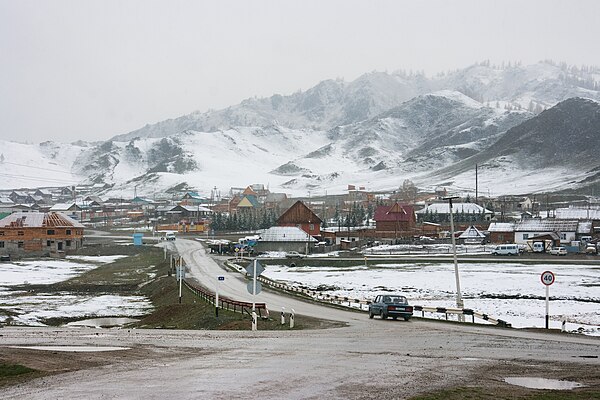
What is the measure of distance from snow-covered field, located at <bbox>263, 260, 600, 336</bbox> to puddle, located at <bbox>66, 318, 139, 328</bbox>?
18.4m

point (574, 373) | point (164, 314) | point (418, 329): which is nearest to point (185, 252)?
point (164, 314)

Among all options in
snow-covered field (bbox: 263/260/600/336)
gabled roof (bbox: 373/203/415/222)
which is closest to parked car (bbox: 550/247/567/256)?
snow-covered field (bbox: 263/260/600/336)

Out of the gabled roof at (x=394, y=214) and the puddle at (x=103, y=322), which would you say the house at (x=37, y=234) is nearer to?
the gabled roof at (x=394, y=214)

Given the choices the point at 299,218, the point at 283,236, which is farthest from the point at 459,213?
the point at 283,236

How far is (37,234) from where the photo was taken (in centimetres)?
12062

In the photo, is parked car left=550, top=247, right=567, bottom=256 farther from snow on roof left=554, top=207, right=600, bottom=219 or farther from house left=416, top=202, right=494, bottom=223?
house left=416, top=202, right=494, bottom=223

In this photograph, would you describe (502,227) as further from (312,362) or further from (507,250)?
(312,362)

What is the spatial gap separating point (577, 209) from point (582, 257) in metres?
39.9

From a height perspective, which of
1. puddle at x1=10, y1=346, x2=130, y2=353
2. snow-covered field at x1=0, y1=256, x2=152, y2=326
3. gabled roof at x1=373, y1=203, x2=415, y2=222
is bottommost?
snow-covered field at x1=0, y1=256, x2=152, y2=326

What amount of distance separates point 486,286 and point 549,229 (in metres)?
56.1

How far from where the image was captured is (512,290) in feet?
200

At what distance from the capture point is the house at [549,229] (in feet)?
382

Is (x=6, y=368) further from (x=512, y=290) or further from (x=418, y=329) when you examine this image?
(x=512, y=290)

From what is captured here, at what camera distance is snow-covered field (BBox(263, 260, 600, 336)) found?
45656 mm
